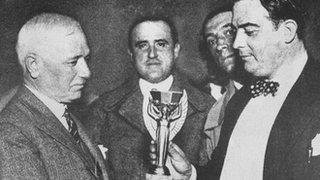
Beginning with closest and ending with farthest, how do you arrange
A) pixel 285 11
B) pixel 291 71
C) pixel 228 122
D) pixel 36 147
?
pixel 36 147 < pixel 291 71 < pixel 285 11 < pixel 228 122

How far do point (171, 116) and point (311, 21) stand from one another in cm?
125

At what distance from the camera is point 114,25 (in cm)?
353

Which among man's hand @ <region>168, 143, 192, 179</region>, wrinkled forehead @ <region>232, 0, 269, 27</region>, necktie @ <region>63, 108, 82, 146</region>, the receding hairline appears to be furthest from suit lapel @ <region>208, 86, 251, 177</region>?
the receding hairline

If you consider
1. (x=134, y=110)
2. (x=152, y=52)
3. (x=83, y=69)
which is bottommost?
(x=134, y=110)

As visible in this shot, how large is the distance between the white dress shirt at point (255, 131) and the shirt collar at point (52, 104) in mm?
1242

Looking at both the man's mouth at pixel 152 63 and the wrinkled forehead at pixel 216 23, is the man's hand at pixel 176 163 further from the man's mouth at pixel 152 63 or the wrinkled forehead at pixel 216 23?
the wrinkled forehead at pixel 216 23

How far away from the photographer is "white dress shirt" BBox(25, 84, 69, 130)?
332 cm

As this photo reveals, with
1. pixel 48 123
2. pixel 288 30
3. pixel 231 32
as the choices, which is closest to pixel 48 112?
pixel 48 123

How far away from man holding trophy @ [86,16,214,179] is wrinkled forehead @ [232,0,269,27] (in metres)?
0.47

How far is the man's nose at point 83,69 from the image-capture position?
3.46 m

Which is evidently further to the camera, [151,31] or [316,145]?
[151,31]

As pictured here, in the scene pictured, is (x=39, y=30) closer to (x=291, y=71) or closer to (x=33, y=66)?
(x=33, y=66)

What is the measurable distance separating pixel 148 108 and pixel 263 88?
85 centimetres

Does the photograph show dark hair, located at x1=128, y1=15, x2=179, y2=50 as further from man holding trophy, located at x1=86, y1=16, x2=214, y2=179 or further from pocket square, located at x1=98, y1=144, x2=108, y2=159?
pocket square, located at x1=98, y1=144, x2=108, y2=159
